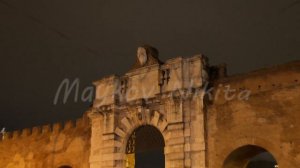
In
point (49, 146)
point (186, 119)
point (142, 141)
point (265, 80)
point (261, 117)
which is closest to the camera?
point (261, 117)

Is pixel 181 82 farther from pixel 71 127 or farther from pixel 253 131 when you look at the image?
pixel 71 127

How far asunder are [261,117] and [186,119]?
2375mm

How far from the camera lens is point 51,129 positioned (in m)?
17.4

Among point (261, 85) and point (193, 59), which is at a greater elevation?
point (193, 59)

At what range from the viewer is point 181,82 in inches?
520

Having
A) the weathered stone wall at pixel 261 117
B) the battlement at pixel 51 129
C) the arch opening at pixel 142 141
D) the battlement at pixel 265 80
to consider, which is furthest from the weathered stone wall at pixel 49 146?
the battlement at pixel 265 80

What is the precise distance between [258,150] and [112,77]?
5.69 meters

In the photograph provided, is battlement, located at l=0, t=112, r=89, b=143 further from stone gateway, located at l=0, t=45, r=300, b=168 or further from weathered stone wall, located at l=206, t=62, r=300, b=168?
weathered stone wall, located at l=206, t=62, r=300, b=168

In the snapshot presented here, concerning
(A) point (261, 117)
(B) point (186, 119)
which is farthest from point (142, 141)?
(A) point (261, 117)

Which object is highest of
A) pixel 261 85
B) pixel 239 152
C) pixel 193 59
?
pixel 193 59

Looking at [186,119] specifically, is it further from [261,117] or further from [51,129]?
[51,129]

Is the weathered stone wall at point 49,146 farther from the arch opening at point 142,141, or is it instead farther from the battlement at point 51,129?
the arch opening at point 142,141

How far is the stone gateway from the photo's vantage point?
1124 centimetres

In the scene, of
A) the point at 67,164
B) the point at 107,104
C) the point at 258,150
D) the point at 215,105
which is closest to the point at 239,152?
the point at 258,150
